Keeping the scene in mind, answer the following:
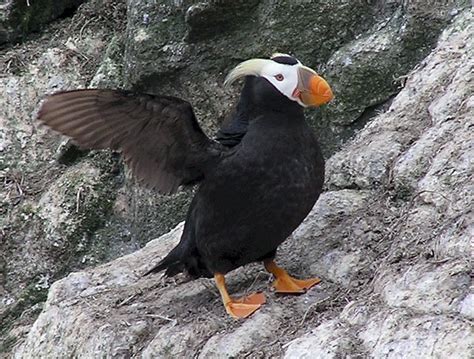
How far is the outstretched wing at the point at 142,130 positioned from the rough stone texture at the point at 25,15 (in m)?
3.80

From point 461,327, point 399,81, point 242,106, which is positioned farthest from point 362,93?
point 461,327

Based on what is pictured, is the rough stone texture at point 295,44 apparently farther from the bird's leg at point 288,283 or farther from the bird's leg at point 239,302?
the bird's leg at point 239,302

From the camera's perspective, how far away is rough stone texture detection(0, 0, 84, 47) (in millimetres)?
7523

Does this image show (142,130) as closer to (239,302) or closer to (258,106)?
(258,106)

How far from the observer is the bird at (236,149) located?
3.96 meters

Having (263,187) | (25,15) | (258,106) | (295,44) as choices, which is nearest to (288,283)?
(263,187)

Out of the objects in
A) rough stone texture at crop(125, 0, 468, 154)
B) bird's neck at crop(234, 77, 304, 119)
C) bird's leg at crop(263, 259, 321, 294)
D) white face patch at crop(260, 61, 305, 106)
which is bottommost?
bird's leg at crop(263, 259, 321, 294)

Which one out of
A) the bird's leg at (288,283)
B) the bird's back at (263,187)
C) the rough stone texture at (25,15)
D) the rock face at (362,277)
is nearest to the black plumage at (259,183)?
the bird's back at (263,187)

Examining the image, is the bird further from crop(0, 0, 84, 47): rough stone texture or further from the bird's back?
crop(0, 0, 84, 47): rough stone texture

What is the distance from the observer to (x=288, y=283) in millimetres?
4156

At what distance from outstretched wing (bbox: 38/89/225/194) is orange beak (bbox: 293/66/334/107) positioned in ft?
1.37

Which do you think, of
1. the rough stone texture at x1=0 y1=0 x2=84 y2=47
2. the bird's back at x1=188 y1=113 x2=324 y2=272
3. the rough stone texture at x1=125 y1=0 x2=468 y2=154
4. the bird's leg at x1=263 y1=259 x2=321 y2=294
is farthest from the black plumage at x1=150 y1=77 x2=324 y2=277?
the rough stone texture at x1=0 y1=0 x2=84 y2=47

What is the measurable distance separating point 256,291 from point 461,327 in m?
1.47

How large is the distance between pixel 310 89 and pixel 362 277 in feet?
2.69
